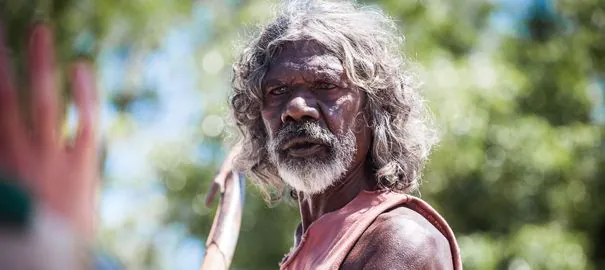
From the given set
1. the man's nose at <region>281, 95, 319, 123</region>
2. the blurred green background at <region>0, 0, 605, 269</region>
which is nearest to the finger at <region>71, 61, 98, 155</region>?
the man's nose at <region>281, 95, 319, 123</region>

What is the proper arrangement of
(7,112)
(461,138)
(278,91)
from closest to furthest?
(7,112) → (278,91) → (461,138)

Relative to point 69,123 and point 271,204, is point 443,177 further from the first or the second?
point 69,123

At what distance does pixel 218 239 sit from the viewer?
288 centimetres

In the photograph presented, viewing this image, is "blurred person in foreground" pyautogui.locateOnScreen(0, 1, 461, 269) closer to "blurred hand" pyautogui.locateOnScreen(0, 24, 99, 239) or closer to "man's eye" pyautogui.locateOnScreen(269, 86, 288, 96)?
"man's eye" pyautogui.locateOnScreen(269, 86, 288, 96)

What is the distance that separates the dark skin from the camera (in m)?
2.33

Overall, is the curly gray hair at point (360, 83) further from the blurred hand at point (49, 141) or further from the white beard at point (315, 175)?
the blurred hand at point (49, 141)

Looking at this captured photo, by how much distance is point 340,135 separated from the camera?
2.56 meters

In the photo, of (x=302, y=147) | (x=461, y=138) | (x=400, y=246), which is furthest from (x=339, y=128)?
(x=461, y=138)

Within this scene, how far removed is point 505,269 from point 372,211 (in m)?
5.03

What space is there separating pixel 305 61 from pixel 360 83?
15cm

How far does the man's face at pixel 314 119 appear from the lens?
2549mm

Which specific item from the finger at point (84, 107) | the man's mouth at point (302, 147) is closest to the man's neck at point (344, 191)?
the man's mouth at point (302, 147)

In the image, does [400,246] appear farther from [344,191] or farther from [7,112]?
[7,112]

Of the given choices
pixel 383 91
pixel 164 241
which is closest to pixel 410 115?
pixel 383 91
